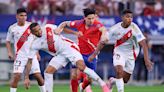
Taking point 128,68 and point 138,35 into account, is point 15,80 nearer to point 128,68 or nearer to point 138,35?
Result: point 128,68

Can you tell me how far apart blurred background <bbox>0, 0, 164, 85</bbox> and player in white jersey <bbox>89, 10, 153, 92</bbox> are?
33.5 ft

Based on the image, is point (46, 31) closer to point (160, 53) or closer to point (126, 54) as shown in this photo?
point (126, 54)

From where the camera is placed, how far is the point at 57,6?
29031 millimetres

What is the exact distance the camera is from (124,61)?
59.2ft

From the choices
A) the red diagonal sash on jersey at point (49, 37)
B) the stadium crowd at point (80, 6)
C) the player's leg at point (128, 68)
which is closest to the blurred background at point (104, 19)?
the stadium crowd at point (80, 6)

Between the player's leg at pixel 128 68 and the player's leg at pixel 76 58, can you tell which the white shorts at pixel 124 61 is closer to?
the player's leg at pixel 128 68

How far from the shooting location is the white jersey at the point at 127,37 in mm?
17734

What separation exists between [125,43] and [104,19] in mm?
11033

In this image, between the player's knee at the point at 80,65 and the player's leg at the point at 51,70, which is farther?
the player's leg at the point at 51,70

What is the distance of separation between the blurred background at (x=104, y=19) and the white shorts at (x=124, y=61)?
1006 centimetres

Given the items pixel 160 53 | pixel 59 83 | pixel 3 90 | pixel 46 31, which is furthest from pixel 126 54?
pixel 160 53

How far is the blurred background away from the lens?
2838 centimetres

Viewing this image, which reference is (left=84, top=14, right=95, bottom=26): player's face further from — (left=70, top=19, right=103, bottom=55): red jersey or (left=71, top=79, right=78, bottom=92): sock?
(left=71, top=79, right=78, bottom=92): sock

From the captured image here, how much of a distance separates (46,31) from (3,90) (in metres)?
7.06
